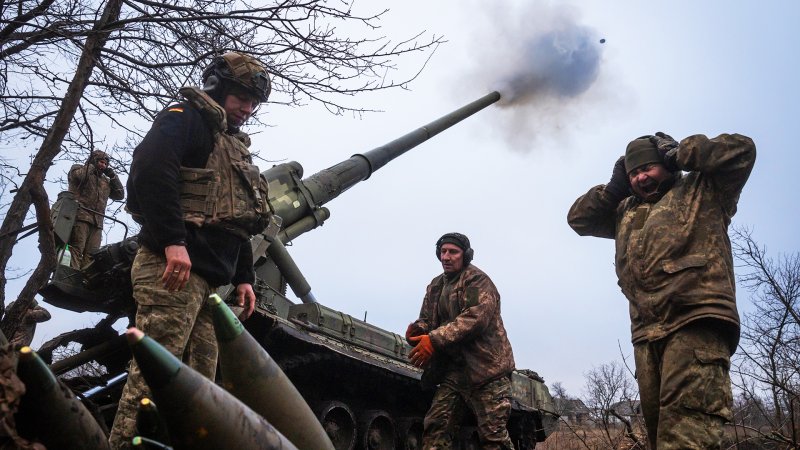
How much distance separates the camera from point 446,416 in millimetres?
5684

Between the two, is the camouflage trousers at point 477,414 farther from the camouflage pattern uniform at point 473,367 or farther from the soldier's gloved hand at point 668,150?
the soldier's gloved hand at point 668,150

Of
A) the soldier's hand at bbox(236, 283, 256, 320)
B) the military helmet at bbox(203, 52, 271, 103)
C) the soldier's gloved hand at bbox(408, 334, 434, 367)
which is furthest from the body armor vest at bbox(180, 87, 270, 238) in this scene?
the soldier's gloved hand at bbox(408, 334, 434, 367)

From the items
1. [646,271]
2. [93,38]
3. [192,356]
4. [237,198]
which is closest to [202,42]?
[93,38]

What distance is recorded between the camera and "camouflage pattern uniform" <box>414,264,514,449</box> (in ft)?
18.2

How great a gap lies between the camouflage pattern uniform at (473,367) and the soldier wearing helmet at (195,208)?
239 cm

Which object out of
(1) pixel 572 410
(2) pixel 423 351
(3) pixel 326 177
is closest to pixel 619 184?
(2) pixel 423 351

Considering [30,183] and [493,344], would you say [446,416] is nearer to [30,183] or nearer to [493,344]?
[493,344]

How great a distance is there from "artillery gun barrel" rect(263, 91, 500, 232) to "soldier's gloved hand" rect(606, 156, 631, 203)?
4689mm

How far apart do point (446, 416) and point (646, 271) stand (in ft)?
8.29

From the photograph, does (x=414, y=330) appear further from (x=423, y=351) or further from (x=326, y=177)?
(x=326, y=177)

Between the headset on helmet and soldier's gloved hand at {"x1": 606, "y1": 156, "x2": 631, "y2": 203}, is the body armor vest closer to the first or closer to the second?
soldier's gloved hand at {"x1": 606, "y1": 156, "x2": 631, "y2": 203}

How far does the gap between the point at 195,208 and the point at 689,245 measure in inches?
96.8

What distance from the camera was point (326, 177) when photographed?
31.0ft

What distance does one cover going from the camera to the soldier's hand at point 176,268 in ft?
9.70
